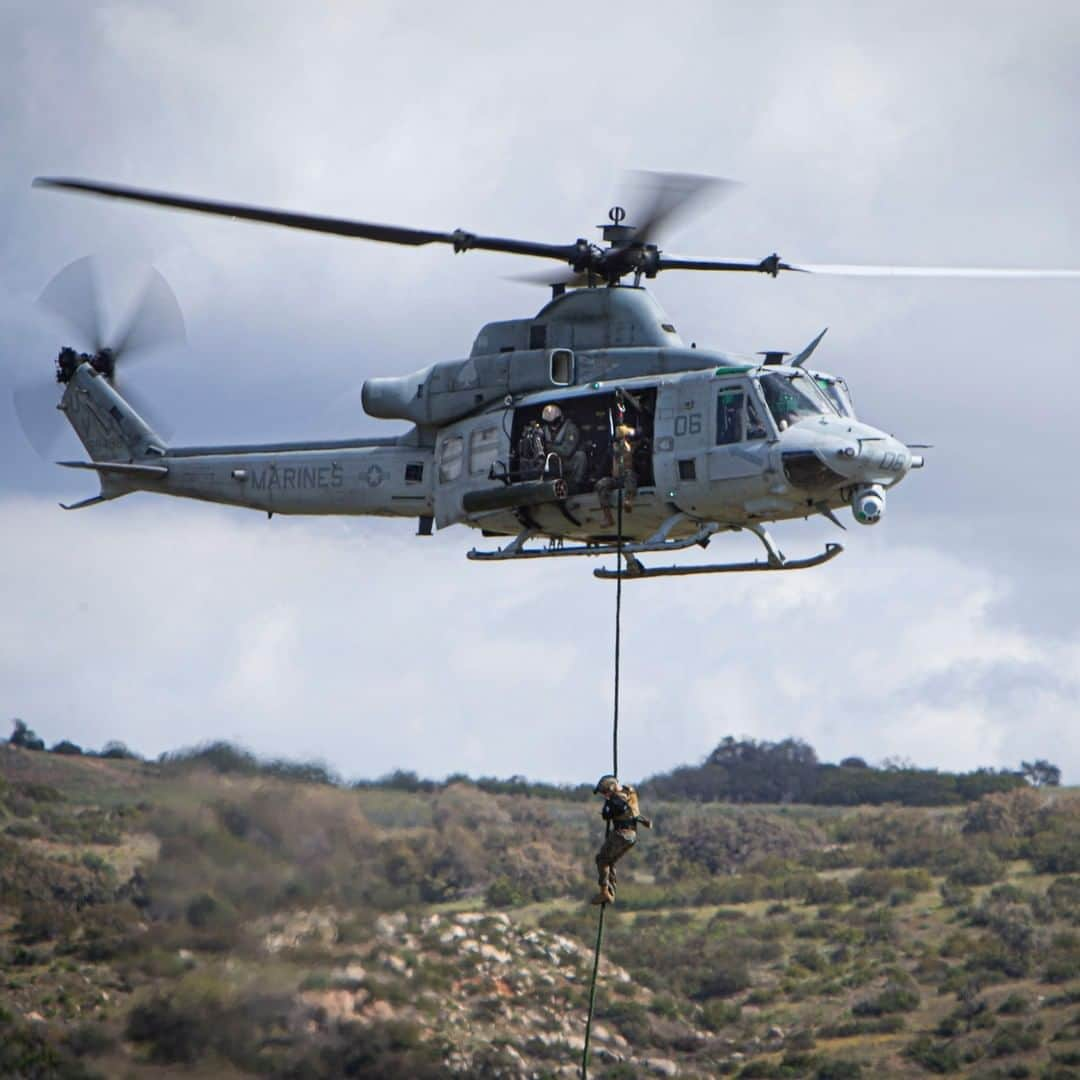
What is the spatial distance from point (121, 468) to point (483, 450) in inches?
216

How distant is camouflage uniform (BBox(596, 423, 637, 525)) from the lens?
24.9 metres

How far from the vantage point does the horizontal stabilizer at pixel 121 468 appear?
96.1 ft

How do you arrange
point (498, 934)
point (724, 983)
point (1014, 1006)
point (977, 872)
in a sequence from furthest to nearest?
point (977, 872)
point (724, 983)
point (1014, 1006)
point (498, 934)

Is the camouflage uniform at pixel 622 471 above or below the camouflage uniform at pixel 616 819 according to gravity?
above

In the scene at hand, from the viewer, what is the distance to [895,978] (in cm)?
4956

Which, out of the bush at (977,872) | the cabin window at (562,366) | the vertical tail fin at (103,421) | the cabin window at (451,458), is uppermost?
the bush at (977,872)

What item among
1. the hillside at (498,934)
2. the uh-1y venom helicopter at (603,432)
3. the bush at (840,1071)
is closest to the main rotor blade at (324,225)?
the uh-1y venom helicopter at (603,432)

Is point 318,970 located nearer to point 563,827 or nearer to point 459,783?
point 459,783

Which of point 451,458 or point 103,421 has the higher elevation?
point 103,421

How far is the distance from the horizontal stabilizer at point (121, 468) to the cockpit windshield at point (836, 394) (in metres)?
8.77

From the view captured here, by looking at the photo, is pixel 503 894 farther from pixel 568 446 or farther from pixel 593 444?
pixel 593 444

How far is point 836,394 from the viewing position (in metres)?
25.3

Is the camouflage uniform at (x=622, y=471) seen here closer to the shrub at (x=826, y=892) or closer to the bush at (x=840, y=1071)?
the bush at (x=840, y=1071)

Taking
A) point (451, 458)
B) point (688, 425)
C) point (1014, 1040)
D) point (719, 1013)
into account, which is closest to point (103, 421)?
point (451, 458)
